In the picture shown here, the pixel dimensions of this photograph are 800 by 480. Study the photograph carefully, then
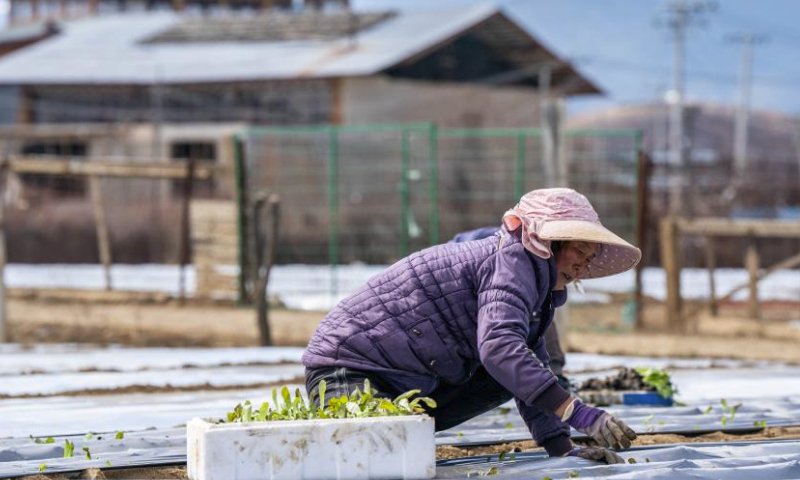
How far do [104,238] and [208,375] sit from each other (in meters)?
7.43

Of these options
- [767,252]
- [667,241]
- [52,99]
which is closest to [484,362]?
[667,241]

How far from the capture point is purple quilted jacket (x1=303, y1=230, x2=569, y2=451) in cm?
427

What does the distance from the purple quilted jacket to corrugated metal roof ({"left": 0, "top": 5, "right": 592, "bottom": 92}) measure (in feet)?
67.2

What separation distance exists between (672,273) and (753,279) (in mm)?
1131

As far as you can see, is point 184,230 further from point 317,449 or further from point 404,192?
point 317,449

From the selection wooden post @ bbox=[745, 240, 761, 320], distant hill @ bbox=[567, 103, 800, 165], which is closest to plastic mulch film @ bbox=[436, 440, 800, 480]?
wooden post @ bbox=[745, 240, 761, 320]

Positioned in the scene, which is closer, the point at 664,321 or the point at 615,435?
the point at 615,435

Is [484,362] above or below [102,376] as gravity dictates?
above

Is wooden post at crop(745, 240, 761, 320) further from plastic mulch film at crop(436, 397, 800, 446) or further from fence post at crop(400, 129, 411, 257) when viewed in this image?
plastic mulch film at crop(436, 397, 800, 446)

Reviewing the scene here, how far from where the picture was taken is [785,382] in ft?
26.0

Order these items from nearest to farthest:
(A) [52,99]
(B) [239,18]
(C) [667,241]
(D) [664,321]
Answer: (C) [667,241]
(D) [664,321]
(A) [52,99]
(B) [239,18]

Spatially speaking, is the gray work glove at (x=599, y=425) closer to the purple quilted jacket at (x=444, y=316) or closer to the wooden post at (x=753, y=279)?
the purple quilted jacket at (x=444, y=316)

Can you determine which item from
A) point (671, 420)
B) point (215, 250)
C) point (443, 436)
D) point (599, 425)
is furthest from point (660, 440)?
point (215, 250)

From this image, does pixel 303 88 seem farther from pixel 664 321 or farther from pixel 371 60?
pixel 664 321
